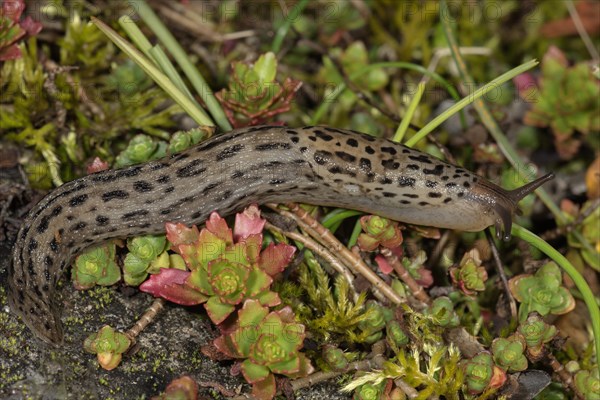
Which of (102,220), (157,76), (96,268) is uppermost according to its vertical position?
(157,76)

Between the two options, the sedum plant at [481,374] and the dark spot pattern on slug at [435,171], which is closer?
the sedum plant at [481,374]

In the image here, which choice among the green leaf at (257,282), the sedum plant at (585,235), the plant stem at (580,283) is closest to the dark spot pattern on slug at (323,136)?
the green leaf at (257,282)

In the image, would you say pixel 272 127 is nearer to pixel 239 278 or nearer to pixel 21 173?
pixel 239 278

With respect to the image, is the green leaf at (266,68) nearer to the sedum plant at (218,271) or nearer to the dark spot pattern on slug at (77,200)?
the sedum plant at (218,271)

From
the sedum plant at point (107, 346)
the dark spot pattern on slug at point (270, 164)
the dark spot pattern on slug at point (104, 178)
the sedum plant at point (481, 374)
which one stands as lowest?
the sedum plant at point (107, 346)

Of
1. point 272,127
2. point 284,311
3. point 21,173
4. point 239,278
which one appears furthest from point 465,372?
point 21,173

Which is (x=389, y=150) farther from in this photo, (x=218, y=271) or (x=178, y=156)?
(x=218, y=271)

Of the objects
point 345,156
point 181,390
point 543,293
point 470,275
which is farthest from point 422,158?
point 181,390
